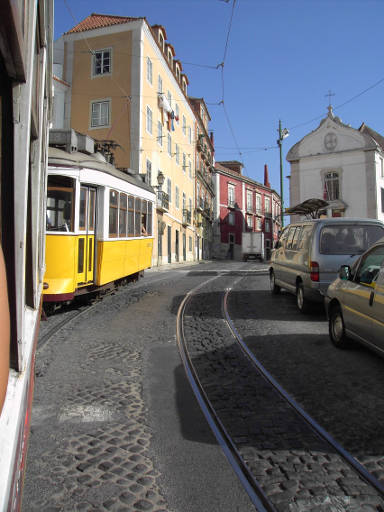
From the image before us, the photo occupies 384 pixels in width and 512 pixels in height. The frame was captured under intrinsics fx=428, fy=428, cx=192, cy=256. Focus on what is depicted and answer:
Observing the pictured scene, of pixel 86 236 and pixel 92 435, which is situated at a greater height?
pixel 86 236

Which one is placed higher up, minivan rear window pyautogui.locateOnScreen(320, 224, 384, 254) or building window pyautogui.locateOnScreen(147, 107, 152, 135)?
building window pyautogui.locateOnScreen(147, 107, 152, 135)

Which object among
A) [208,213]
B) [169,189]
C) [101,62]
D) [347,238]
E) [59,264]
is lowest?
[59,264]

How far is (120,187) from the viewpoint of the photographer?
32.1ft

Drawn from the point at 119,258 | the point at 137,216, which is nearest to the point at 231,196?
the point at 137,216

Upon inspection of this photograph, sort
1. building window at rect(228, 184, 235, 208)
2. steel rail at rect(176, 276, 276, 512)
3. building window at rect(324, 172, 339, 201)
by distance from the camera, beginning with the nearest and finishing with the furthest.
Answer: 1. steel rail at rect(176, 276, 276, 512)
2. building window at rect(324, 172, 339, 201)
3. building window at rect(228, 184, 235, 208)

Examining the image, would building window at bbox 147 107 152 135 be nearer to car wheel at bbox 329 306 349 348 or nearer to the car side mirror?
car wheel at bbox 329 306 349 348

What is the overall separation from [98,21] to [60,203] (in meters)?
23.1

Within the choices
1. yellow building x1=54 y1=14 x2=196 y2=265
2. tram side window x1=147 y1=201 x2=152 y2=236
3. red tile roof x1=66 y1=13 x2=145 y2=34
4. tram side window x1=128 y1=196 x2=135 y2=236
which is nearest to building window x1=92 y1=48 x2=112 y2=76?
yellow building x1=54 y1=14 x2=196 y2=265

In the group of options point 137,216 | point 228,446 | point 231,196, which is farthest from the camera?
point 231,196

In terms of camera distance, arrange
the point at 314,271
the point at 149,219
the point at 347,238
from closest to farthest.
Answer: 1. the point at 314,271
2. the point at 347,238
3. the point at 149,219

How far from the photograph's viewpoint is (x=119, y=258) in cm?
1009

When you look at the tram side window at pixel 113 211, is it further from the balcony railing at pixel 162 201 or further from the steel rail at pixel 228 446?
the balcony railing at pixel 162 201

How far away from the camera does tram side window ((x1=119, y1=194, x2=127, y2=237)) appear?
992 cm

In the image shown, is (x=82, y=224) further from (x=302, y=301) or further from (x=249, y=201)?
(x=249, y=201)
